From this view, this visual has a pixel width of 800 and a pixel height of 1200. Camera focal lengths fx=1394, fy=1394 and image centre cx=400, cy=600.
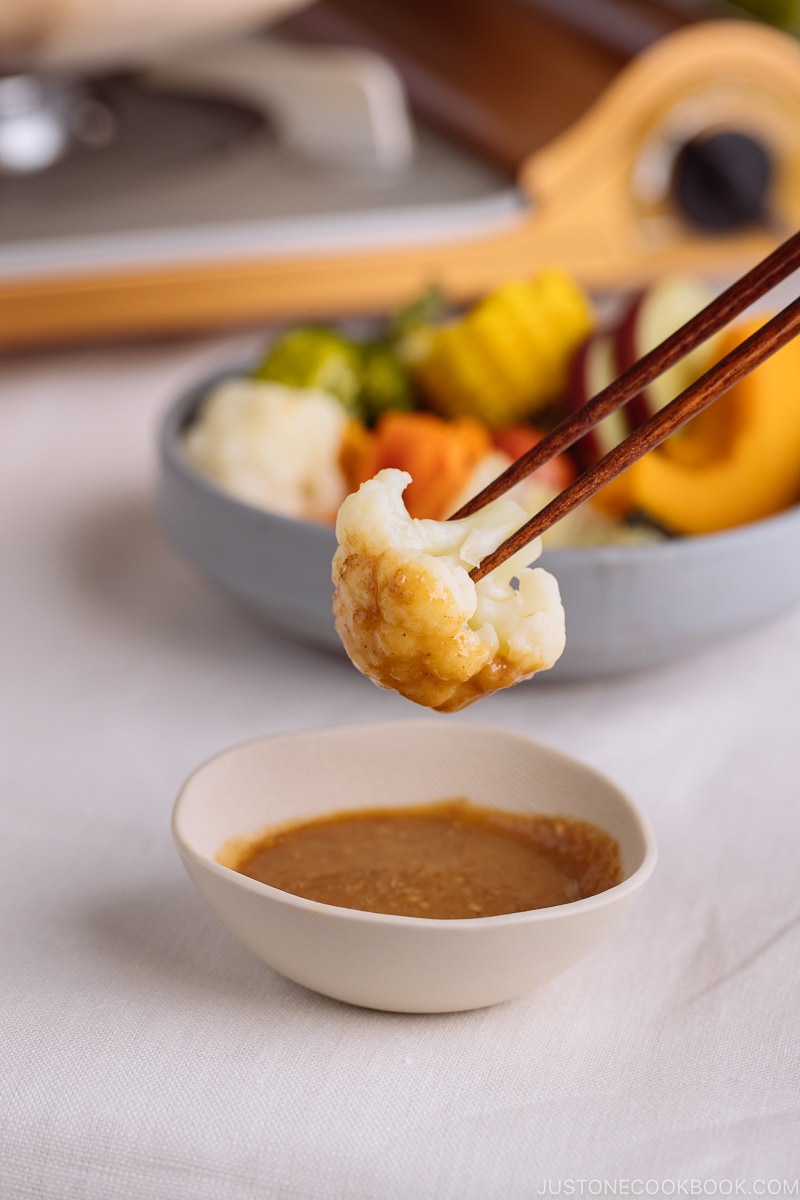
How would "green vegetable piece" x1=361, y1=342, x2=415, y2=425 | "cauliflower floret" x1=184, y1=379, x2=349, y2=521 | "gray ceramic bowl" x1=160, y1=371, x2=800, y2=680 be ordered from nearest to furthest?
"gray ceramic bowl" x1=160, y1=371, x2=800, y2=680 → "cauliflower floret" x1=184, y1=379, x2=349, y2=521 → "green vegetable piece" x1=361, y1=342, x2=415, y2=425

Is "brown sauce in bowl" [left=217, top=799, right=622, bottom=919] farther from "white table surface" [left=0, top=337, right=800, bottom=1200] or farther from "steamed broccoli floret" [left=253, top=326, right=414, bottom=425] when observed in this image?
"steamed broccoli floret" [left=253, top=326, right=414, bottom=425]

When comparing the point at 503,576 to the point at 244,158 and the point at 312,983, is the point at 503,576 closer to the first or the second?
the point at 312,983

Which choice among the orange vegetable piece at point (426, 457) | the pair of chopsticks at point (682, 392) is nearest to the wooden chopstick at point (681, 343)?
the pair of chopsticks at point (682, 392)

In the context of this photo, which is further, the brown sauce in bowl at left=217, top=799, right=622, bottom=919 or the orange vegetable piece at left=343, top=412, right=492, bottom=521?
the orange vegetable piece at left=343, top=412, right=492, bottom=521

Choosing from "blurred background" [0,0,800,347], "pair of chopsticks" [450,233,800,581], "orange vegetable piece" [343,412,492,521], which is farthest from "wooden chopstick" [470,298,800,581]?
"blurred background" [0,0,800,347]

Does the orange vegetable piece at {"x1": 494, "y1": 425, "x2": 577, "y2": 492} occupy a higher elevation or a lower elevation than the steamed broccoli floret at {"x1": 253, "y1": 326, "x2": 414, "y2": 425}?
higher

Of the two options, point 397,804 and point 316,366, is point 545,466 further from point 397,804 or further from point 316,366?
point 397,804
